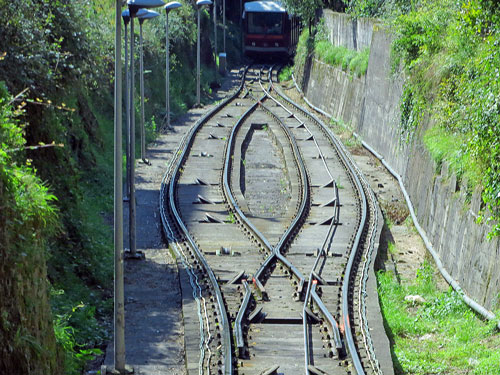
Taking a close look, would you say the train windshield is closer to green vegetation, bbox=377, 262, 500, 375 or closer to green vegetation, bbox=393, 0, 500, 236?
green vegetation, bbox=393, 0, 500, 236

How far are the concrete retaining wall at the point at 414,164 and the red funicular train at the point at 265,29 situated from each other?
55.4 ft

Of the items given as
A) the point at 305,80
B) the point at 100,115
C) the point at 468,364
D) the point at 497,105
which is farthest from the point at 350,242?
the point at 305,80

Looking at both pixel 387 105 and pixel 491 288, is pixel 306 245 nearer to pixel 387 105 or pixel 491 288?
pixel 491 288

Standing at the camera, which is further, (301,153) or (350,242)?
(301,153)

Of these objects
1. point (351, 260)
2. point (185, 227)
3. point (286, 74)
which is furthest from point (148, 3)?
point (286, 74)

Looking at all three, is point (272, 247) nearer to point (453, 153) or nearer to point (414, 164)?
point (453, 153)

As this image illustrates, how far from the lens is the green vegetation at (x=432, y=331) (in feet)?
36.3

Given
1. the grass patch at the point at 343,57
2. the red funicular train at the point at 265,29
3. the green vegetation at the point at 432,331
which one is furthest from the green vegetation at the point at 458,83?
the red funicular train at the point at 265,29

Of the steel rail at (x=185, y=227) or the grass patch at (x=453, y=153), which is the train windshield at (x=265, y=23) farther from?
the grass patch at (x=453, y=153)

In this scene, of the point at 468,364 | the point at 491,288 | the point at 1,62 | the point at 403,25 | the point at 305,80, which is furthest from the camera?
the point at 305,80

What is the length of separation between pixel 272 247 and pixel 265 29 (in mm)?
42875

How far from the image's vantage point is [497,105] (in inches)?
528

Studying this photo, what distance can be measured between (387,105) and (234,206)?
27.7 ft

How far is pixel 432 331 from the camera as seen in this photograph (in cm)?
1279
